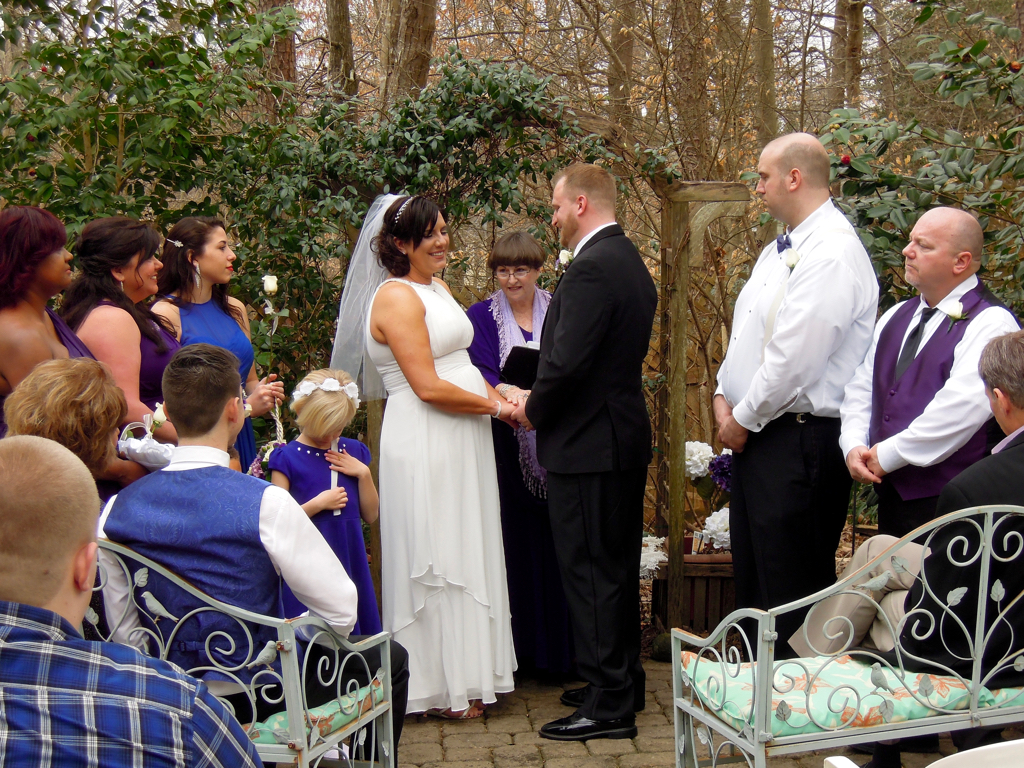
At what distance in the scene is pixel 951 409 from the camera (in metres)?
3.07

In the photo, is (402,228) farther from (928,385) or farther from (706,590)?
(706,590)

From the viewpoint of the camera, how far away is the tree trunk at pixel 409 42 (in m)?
6.94

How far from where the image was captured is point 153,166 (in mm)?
4562

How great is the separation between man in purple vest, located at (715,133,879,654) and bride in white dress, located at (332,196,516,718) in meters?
1.06

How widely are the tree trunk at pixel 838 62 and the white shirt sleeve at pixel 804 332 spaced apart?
6.21 meters

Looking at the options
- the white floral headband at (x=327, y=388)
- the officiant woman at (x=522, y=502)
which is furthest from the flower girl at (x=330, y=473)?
the officiant woman at (x=522, y=502)

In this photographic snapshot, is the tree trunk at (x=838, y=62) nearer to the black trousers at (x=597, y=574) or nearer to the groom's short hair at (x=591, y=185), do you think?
the groom's short hair at (x=591, y=185)

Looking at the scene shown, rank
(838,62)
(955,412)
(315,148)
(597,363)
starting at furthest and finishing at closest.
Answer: (838,62) → (315,148) → (597,363) → (955,412)

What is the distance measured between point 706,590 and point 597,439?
1526mm

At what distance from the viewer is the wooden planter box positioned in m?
4.69

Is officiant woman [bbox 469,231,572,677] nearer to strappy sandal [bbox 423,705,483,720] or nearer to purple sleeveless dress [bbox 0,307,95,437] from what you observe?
strappy sandal [bbox 423,705,483,720]

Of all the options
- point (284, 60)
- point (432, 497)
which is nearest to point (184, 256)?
point (432, 497)

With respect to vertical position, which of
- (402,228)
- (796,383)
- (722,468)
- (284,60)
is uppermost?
(284,60)

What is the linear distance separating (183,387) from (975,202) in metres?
3.57
